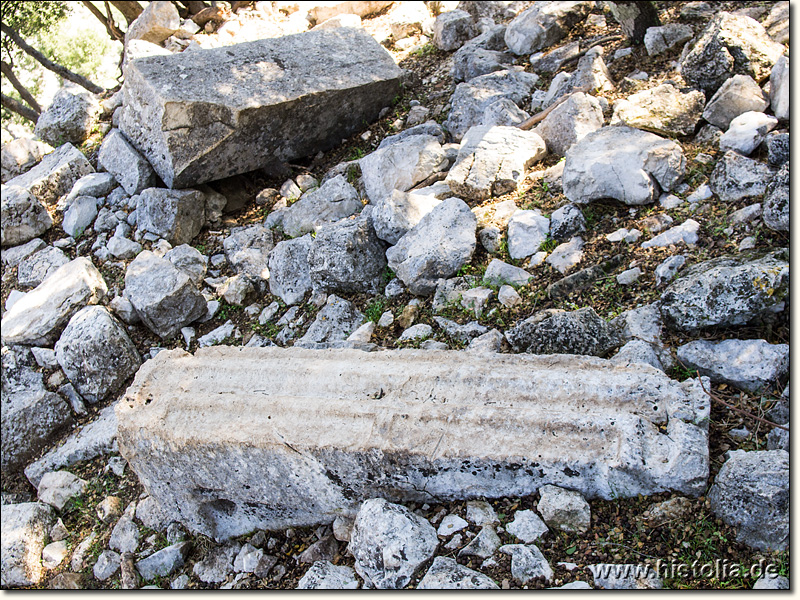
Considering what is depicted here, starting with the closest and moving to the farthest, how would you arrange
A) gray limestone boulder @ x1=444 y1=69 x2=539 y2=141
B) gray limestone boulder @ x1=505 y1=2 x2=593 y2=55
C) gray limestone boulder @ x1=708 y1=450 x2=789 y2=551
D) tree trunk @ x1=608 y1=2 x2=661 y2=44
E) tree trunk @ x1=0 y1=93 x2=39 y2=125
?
1. gray limestone boulder @ x1=708 y1=450 x2=789 y2=551
2. tree trunk @ x1=608 y1=2 x2=661 y2=44
3. gray limestone boulder @ x1=444 y1=69 x2=539 y2=141
4. gray limestone boulder @ x1=505 y1=2 x2=593 y2=55
5. tree trunk @ x1=0 y1=93 x2=39 y2=125

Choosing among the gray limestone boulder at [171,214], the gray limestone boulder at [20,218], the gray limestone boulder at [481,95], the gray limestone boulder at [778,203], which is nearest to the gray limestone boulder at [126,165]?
the gray limestone boulder at [171,214]

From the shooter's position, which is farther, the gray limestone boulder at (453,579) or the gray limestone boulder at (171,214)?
the gray limestone boulder at (171,214)

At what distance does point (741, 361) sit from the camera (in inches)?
106

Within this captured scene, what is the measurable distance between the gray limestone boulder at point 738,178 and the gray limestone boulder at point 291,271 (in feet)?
7.79

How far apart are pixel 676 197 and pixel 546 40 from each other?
8.42 ft

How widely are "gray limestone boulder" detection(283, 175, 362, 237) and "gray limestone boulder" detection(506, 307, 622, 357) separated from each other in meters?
2.00

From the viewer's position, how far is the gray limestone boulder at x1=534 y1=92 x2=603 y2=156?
420 cm

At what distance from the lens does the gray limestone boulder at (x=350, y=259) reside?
3908 millimetres

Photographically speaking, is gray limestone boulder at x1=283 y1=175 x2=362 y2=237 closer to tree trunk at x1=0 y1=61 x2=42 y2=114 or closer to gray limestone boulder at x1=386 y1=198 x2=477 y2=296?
gray limestone boulder at x1=386 y1=198 x2=477 y2=296

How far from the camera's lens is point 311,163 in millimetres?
5398

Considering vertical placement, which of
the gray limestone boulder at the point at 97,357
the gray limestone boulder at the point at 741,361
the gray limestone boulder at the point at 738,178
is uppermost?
the gray limestone boulder at the point at 738,178

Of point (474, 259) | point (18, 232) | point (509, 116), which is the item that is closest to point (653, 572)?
point (474, 259)

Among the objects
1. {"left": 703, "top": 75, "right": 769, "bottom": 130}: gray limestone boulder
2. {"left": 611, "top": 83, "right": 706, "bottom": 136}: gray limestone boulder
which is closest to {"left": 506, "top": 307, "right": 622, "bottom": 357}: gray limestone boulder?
{"left": 611, "top": 83, "right": 706, "bottom": 136}: gray limestone boulder

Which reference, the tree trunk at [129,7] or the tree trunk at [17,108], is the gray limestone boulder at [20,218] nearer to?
the tree trunk at [17,108]
